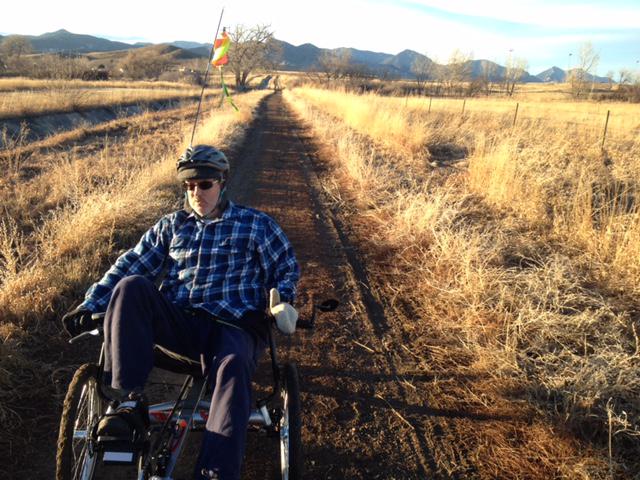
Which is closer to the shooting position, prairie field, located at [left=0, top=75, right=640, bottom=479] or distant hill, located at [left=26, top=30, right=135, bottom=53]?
prairie field, located at [left=0, top=75, right=640, bottom=479]

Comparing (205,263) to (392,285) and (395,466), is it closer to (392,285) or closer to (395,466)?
(395,466)

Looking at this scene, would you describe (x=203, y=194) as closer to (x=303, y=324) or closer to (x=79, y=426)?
(x=303, y=324)

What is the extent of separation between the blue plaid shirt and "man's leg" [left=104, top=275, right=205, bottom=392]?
0.34 meters

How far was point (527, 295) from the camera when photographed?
3.62m

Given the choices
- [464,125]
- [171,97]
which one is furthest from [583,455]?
[171,97]

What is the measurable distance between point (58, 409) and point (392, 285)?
10.2 ft

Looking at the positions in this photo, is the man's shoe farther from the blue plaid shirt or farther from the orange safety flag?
the orange safety flag

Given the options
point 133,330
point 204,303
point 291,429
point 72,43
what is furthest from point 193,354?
point 72,43

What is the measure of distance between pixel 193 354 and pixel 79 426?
67cm

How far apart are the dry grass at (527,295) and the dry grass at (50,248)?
269 centimetres

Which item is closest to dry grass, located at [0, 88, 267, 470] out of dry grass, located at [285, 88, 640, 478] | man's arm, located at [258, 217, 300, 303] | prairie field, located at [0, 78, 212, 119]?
man's arm, located at [258, 217, 300, 303]

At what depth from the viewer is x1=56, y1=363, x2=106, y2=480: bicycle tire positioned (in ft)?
6.15

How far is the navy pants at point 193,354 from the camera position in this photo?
1.77 meters

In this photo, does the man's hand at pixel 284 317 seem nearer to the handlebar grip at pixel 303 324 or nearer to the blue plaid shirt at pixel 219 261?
the handlebar grip at pixel 303 324
